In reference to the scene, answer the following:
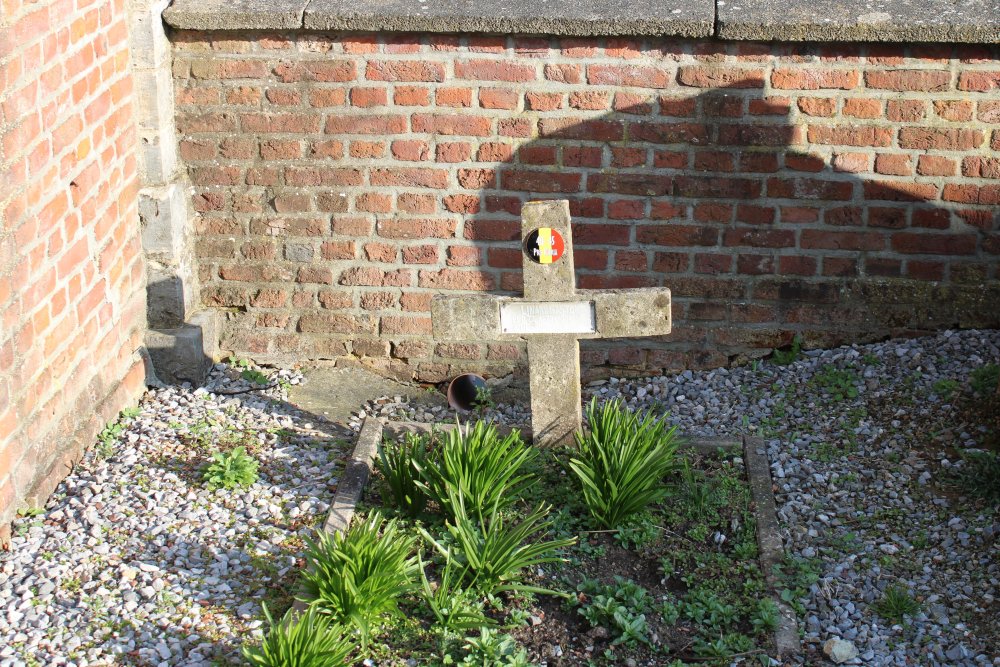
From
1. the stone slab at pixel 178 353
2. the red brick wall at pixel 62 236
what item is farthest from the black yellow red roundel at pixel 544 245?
the stone slab at pixel 178 353

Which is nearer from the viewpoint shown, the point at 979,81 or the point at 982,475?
the point at 982,475

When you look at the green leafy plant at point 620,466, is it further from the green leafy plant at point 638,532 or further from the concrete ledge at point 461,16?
the concrete ledge at point 461,16

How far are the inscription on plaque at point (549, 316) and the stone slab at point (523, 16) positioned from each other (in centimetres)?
138

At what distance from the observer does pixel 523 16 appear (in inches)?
200

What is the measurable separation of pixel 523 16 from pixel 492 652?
2802 millimetres

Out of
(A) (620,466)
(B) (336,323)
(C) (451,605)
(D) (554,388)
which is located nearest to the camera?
(C) (451,605)

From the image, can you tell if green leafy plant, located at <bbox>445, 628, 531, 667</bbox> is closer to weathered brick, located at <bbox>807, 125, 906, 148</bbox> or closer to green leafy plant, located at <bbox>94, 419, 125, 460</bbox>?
green leafy plant, located at <bbox>94, 419, 125, 460</bbox>

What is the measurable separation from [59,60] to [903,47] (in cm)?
345

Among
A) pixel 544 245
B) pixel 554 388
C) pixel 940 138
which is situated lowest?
pixel 554 388

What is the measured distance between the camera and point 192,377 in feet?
17.7

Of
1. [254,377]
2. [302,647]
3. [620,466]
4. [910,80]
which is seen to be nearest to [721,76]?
[910,80]

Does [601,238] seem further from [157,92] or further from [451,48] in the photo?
[157,92]

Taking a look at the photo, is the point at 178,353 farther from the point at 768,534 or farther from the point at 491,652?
the point at 768,534

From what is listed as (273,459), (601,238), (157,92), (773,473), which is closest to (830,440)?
(773,473)
